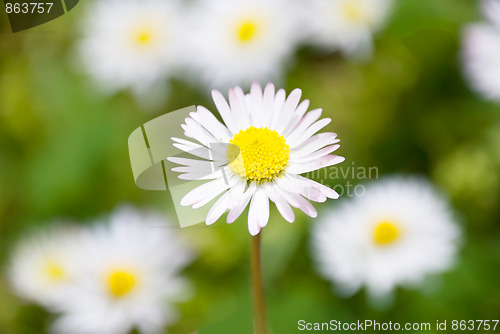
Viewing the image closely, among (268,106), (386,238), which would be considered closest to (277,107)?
(268,106)

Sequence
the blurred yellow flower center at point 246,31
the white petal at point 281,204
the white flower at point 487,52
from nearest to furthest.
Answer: the white petal at point 281,204, the white flower at point 487,52, the blurred yellow flower center at point 246,31

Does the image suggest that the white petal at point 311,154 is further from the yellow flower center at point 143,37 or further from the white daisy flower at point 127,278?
the yellow flower center at point 143,37

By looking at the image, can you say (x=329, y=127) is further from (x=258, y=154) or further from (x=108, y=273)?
(x=258, y=154)

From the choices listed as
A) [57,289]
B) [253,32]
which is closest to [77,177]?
[57,289]

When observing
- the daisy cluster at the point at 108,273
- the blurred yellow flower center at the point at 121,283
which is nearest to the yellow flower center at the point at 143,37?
the daisy cluster at the point at 108,273

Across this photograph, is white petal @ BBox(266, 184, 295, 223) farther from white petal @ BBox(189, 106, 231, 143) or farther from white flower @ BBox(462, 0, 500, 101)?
white flower @ BBox(462, 0, 500, 101)

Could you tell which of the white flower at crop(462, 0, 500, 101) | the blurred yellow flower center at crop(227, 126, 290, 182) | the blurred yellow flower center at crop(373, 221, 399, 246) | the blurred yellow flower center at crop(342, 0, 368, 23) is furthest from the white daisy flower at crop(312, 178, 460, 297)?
the blurred yellow flower center at crop(227, 126, 290, 182)
